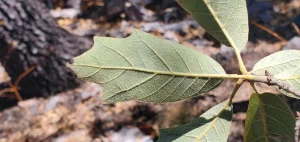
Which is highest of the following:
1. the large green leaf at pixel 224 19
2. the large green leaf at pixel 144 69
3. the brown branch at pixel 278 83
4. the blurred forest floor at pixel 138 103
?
the large green leaf at pixel 224 19

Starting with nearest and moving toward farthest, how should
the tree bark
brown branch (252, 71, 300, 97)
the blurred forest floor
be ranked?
1. brown branch (252, 71, 300, 97)
2. the blurred forest floor
3. the tree bark

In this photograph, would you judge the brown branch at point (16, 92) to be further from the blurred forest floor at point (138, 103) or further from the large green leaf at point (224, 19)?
the large green leaf at point (224, 19)

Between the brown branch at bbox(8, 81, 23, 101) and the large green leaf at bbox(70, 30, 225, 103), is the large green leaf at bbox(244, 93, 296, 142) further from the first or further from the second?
the brown branch at bbox(8, 81, 23, 101)

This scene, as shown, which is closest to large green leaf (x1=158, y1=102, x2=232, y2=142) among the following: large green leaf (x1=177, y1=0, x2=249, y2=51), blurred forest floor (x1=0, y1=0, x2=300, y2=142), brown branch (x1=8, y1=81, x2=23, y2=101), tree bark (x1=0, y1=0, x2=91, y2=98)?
large green leaf (x1=177, y1=0, x2=249, y2=51)

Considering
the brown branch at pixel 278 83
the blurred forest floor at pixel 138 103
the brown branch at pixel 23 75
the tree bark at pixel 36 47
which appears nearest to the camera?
the brown branch at pixel 278 83

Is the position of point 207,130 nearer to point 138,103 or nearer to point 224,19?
point 224,19

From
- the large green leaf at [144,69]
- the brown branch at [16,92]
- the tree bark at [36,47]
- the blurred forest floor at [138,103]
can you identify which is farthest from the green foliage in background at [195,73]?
the brown branch at [16,92]
